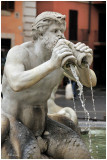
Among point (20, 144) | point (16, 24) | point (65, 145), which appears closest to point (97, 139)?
point (65, 145)

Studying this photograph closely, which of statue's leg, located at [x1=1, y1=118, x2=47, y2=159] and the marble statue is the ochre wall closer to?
the marble statue

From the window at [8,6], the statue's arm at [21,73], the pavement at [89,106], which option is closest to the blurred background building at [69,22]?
the window at [8,6]

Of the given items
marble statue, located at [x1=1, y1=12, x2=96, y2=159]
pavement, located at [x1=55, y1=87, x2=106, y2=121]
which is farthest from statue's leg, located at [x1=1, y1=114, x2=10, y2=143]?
pavement, located at [x1=55, y1=87, x2=106, y2=121]

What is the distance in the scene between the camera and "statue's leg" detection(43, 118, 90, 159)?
4.20 metres

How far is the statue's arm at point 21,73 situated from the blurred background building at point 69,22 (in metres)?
19.1

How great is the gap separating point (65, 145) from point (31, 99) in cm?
A: 54

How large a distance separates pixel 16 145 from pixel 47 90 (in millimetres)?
591

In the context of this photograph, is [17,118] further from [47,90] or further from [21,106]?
[47,90]

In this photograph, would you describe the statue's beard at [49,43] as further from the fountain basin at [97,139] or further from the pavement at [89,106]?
the pavement at [89,106]

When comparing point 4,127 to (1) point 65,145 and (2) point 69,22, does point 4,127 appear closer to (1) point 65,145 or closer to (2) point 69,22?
(1) point 65,145

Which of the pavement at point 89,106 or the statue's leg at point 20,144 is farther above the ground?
the statue's leg at point 20,144

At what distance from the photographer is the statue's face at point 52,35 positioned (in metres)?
4.00

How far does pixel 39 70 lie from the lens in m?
3.77

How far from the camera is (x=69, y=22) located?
28.4m
